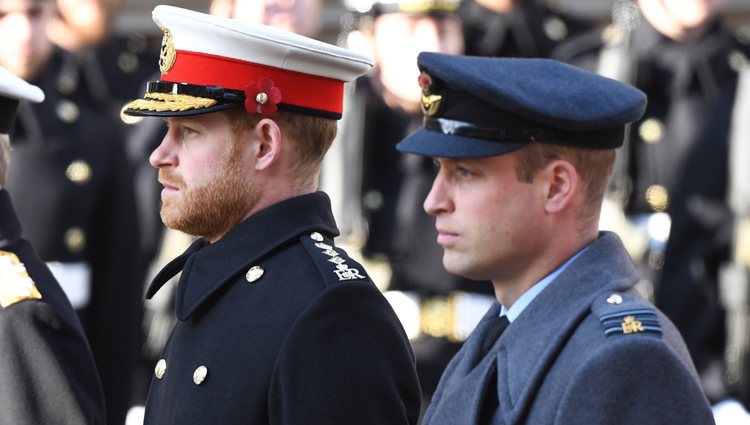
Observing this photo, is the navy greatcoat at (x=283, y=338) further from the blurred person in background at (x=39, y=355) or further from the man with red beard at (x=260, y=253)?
the blurred person in background at (x=39, y=355)

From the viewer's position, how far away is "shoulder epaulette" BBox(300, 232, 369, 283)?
348 centimetres

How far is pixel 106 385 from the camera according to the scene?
6258mm

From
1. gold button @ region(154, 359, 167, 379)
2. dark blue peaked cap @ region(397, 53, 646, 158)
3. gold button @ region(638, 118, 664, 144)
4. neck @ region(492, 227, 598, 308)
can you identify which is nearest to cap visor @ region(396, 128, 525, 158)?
dark blue peaked cap @ region(397, 53, 646, 158)

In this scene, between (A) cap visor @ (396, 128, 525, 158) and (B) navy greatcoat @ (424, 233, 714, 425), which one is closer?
(B) navy greatcoat @ (424, 233, 714, 425)

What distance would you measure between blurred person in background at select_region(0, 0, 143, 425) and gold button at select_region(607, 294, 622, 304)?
343 cm

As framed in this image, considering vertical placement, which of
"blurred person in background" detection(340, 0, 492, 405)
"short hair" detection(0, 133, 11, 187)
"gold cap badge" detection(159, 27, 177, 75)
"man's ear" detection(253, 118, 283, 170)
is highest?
"gold cap badge" detection(159, 27, 177, 75)

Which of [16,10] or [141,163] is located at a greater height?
[16,10]

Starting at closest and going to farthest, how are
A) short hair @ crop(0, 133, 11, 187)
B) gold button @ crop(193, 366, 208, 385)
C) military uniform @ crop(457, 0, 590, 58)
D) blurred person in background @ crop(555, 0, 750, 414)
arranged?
gold button @ crop(193, 366, 208, 385) → short hair @ crop(0, 133, 11, 187) → blurred person in background @ crop(555, 0, 750, 414) → military uniform @ crop(457, 0, 590, 58)

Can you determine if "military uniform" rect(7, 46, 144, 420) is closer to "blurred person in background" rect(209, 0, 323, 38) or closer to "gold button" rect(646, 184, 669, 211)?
"blurred person in background" rect(209, 0, 323, 38)

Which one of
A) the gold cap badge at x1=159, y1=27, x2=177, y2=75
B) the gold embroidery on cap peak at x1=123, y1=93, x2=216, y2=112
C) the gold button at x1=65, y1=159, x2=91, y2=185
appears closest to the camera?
the gold embroidery on cap peak at x1=123, y1=93, x2=216, y2=112

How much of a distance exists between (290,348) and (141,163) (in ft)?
16.8

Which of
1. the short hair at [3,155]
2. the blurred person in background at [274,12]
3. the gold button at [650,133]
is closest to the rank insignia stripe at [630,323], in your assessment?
the short hair at [3,155]

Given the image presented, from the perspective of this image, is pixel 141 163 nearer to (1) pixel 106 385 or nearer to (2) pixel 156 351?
(2) pixel 156 351

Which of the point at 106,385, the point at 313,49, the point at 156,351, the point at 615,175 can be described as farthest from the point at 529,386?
the point at 156,351
